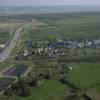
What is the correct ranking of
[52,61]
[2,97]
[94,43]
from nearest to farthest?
[2,97] → [52,61] → [94,43]

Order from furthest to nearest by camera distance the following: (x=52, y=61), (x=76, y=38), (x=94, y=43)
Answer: (x=76, y=38)
(x=94, y=43)
(x=52, y=61)

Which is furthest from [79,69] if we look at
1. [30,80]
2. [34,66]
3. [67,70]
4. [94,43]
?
[94,43]

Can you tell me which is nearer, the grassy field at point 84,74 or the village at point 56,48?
the grassy field at point 84,74

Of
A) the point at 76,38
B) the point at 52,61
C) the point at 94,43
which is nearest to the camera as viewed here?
the point at 52,61

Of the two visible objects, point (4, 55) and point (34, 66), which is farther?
point (4, 55)

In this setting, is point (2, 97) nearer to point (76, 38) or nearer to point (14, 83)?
point (14, 83)

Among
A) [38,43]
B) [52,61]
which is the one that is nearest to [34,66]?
[52,61]

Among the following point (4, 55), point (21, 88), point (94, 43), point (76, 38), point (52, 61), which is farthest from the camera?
point (76, 38)

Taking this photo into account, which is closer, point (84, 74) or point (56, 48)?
point (84, 74)

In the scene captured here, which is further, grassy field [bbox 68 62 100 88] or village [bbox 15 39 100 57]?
village [bbox 15 39 100 57]
